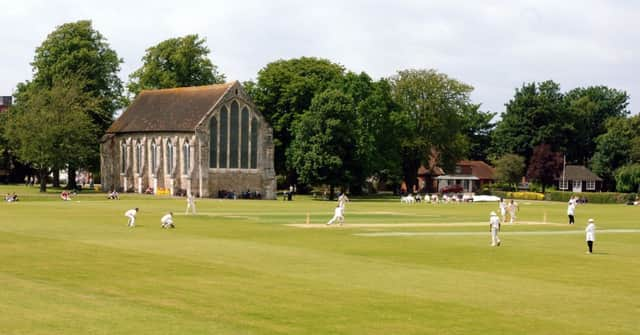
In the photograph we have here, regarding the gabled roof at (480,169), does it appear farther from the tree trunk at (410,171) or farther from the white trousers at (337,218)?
the white trousers at (337,218)

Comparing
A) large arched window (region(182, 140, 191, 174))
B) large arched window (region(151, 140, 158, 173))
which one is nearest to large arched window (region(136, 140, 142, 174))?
large arched window (region(151, 140, 158, 173))

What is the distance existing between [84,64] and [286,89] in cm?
2393

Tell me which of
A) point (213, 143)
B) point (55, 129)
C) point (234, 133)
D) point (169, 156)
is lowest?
point (169, 156)

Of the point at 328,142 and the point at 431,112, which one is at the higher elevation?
the point at 431,112

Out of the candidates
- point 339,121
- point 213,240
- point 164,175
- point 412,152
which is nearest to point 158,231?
point 213,240

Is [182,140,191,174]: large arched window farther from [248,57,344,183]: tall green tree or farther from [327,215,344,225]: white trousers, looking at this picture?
[327,215,344,225]: white trousers

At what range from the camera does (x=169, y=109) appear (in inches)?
4306

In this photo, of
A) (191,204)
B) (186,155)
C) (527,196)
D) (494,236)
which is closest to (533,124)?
(527,196)

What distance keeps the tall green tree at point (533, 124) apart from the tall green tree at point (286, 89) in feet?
132

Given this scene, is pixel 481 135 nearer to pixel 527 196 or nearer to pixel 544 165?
pixel 544 165

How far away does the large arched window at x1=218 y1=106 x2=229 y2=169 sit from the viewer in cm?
10506

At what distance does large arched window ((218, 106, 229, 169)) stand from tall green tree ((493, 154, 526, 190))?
47.6 metres

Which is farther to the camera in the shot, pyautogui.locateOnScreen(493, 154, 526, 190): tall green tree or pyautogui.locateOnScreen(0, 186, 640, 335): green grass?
pyautogui.locateOnScreen(493, 154, 526, 190): tall green tree

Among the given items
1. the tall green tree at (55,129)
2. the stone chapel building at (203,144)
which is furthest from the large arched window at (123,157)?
the tall green tree at (55,129)
